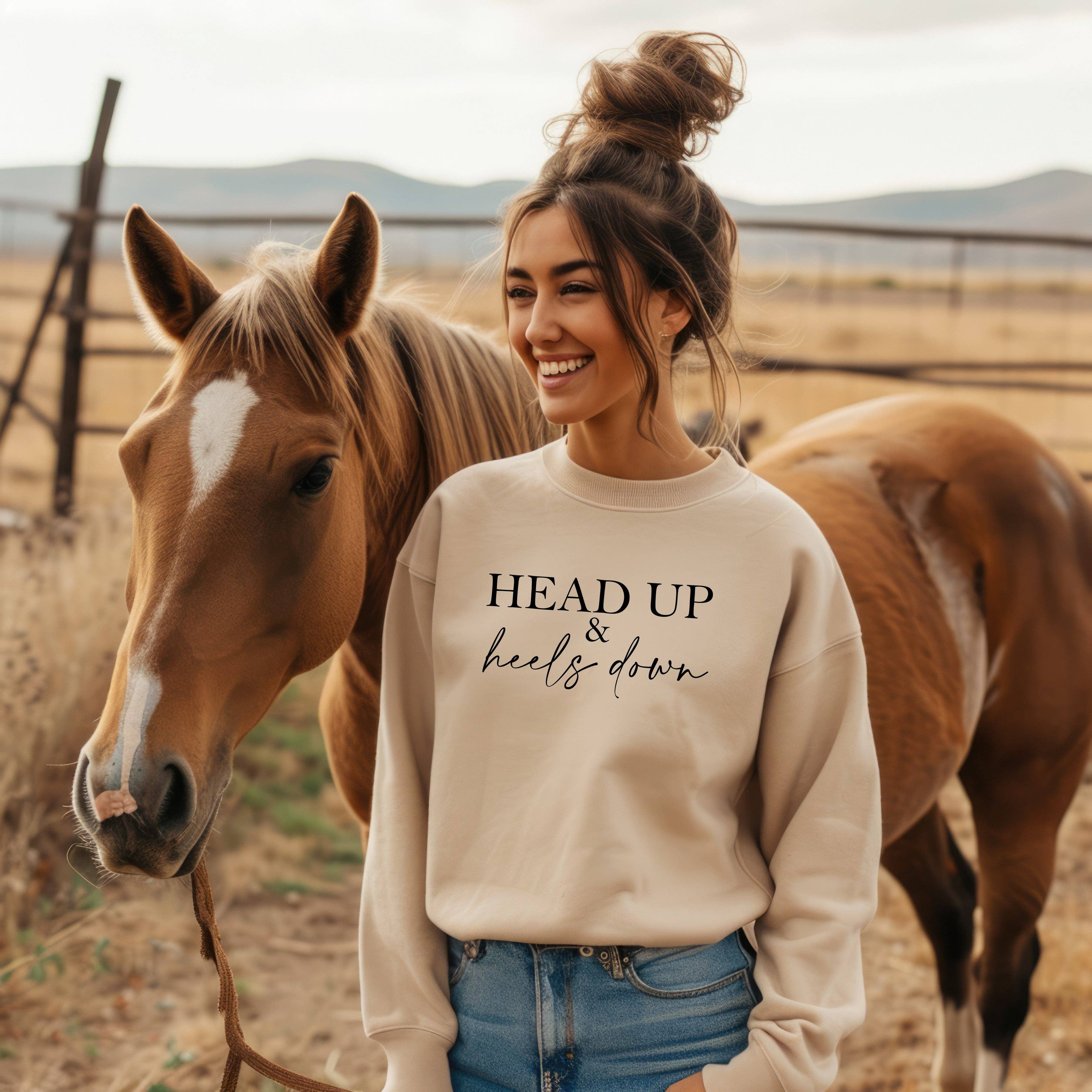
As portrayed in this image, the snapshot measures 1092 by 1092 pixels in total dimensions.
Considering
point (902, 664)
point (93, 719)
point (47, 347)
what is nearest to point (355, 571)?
point (902, 664)

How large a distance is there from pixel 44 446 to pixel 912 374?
16.2m

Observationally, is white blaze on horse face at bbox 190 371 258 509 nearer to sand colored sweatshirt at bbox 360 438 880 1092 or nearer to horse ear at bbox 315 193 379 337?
horse ear at bbox 315 193 379 337

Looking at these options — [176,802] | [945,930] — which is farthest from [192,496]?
[945,930]

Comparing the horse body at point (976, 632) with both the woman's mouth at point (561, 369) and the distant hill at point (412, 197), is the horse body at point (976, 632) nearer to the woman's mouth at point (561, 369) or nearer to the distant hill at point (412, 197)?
the woman's mouth at point (561, 369)

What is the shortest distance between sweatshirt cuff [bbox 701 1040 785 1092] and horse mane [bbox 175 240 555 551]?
914mm

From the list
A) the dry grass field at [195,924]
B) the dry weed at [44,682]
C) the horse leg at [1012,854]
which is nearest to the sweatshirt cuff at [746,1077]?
the dry grass field at [195,924]

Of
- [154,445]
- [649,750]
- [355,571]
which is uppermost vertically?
[154,445]

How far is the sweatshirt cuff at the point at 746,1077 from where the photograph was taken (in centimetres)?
111

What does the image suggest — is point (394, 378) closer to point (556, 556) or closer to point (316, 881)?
point (556, 556)

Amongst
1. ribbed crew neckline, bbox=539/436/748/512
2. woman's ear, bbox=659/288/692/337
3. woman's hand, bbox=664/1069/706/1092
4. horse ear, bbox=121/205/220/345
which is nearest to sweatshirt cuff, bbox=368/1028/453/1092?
woman's hand, bbox=664/1069/706/1092

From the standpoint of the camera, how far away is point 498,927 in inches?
44.6

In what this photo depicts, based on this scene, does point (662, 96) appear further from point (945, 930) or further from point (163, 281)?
point (945, 930)

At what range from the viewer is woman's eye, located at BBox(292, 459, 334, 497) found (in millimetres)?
1400

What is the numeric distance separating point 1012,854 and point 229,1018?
2.06 metres
